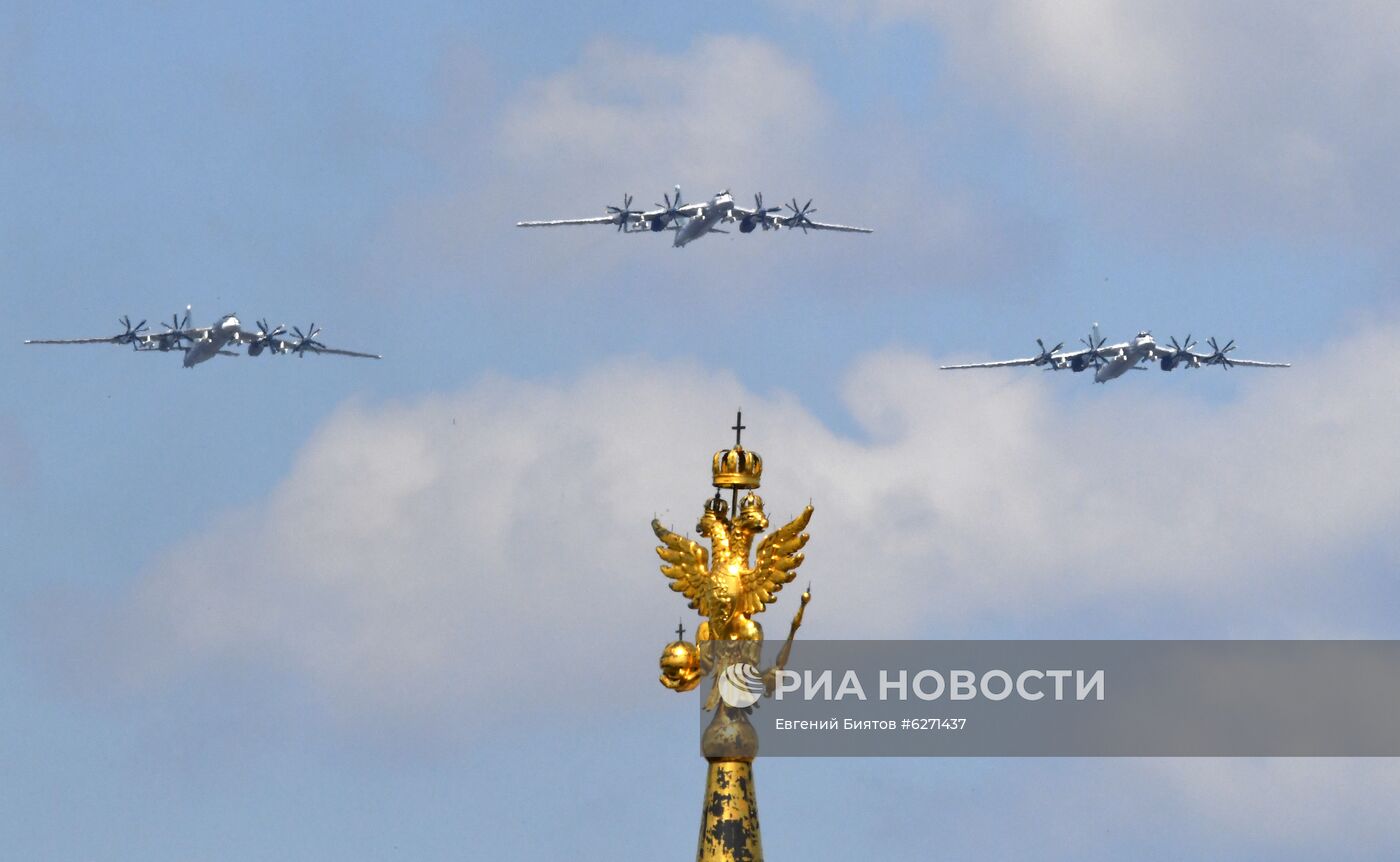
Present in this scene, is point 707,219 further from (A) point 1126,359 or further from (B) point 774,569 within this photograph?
(B) point 774,569

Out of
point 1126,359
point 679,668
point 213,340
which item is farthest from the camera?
point 1126,359

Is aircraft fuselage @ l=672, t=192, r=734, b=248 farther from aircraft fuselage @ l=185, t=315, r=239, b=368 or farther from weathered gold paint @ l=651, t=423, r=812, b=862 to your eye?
weathered gold paint @ l=651, t=423, r=812, b=862

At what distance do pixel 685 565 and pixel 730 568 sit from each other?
0.69 m

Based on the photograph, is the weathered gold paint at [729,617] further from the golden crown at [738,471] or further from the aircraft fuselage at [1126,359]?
the aircraft fuselage at [1126,359]

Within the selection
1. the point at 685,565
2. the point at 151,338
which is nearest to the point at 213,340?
the point at 151,338

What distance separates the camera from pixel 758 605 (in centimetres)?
4331

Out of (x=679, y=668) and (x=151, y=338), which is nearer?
(x=679, y=668)

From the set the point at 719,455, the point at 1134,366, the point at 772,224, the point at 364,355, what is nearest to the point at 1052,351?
the point at 1134,366

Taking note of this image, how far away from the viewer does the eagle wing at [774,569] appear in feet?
142

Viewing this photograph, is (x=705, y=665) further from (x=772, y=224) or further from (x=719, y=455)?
(x=772, y=224)

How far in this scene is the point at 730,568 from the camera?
43562 millimetres

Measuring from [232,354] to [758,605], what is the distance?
5194 inches

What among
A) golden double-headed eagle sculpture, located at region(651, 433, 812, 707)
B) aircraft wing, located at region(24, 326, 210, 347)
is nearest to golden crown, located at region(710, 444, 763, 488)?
golden double-headed eagle sculpture, located at region(651, 433, 812, 707)

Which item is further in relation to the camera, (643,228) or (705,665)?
(643,228)
